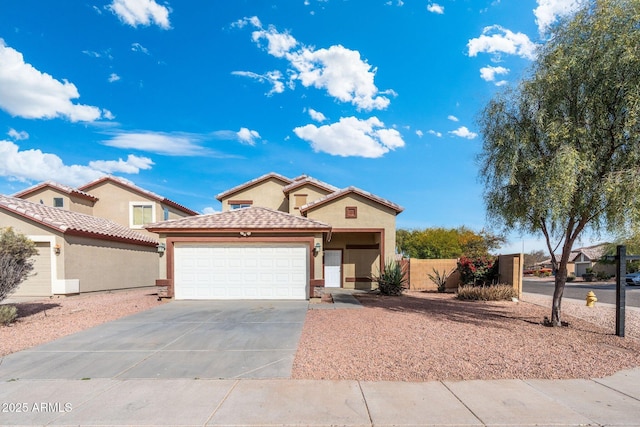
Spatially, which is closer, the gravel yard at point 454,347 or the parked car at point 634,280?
the gravel yard at point 454,347

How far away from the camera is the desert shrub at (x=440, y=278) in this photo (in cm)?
1972

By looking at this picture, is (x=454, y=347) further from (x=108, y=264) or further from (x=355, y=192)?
(x=108, y=264)

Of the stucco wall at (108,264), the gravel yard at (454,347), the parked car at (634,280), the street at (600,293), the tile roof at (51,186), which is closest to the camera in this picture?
the gravel yard at (454,347)

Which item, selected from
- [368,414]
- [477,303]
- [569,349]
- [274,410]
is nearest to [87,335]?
[274,410]

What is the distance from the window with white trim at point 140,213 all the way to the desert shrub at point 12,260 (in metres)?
12.6

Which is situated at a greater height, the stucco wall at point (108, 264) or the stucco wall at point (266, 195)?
the stucco wall at point (266, 195)

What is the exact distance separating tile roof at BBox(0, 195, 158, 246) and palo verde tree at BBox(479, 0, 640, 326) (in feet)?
55.9

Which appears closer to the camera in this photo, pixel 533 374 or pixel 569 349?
pixel 533 374

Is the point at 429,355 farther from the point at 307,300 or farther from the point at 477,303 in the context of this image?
the point at 477,303

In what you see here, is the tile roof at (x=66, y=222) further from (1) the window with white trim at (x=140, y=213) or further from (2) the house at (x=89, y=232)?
(1) the window with white trim at (x=140, y=213)

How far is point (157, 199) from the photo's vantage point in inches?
931

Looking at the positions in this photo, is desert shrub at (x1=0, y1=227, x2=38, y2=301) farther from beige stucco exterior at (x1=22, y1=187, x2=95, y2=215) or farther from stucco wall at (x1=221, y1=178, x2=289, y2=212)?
stucco wall at (x1=221, y1=178, x2=289, y2=212)

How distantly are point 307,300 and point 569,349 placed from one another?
29.7ft

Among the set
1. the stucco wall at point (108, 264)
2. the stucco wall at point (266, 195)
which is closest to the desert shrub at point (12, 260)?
the stucco wall at point (108, 264)
